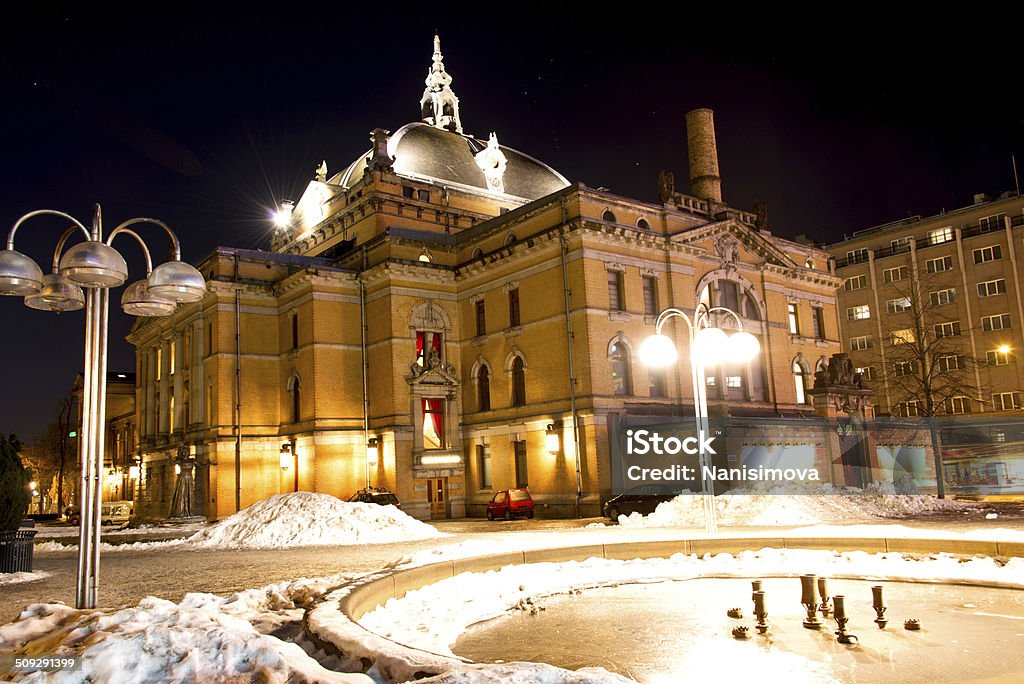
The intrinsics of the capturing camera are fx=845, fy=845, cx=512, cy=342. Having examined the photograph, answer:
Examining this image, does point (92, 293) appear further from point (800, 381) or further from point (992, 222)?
point (992, 222)

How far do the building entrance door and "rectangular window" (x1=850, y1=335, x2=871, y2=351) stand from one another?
48149mm

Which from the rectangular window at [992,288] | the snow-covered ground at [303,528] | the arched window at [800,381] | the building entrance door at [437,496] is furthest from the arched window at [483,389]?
the rectangular window at [992,288]

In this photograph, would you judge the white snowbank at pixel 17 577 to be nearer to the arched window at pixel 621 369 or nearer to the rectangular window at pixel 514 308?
the arched window at pixel 621 369

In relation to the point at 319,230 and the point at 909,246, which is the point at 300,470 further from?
the point at 909,246

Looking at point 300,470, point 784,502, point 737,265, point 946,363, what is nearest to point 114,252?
point 784,502

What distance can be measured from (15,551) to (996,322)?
6946 centimetres

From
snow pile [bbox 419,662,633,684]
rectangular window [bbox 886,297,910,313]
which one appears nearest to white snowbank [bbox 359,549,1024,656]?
snow pile [bbox 419,662,633,684]

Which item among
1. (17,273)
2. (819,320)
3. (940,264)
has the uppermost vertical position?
(940,264)

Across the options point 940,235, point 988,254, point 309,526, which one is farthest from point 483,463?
point 940,235

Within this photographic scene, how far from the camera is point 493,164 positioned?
55.1 m

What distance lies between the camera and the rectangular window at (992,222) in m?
67.0

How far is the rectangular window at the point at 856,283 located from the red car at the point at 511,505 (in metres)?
50.4

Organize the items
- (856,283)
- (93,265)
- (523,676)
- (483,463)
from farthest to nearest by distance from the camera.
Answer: (856,283) < (483,463) < (93,265) < (523,676)

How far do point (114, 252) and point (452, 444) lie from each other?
33.1 meters
